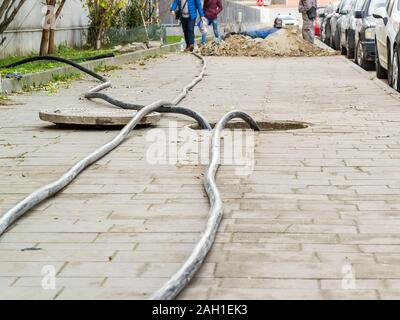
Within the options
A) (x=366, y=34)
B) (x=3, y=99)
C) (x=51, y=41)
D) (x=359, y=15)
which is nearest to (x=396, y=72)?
(x=366, y=34)

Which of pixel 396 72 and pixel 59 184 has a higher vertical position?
pixel 59 184

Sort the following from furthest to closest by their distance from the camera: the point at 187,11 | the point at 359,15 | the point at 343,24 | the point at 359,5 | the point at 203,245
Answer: the point at 187,11
the point at 343,24
the point at 359,5
the point at 359,15
the point at 203,245

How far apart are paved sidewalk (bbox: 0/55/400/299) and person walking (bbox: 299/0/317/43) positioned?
1911 cm

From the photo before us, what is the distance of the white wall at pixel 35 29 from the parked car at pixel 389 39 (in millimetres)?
7776

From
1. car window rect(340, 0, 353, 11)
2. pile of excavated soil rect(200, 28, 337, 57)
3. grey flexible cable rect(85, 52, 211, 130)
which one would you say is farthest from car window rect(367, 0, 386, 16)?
grey flexible cable rect(85, 52, 211, 130)

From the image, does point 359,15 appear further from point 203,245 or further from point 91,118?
point 203,245

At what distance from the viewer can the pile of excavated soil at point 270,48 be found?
2741 centimetres

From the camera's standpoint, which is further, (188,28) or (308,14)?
(308,14)

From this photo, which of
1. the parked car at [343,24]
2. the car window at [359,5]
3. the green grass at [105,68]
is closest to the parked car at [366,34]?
the car window at [359,5]

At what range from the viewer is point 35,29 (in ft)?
74.1

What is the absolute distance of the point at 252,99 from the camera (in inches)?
553

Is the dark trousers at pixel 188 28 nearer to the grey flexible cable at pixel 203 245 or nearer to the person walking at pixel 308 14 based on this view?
the person walking at pixel 308 14

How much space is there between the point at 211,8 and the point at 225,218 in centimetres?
2666
